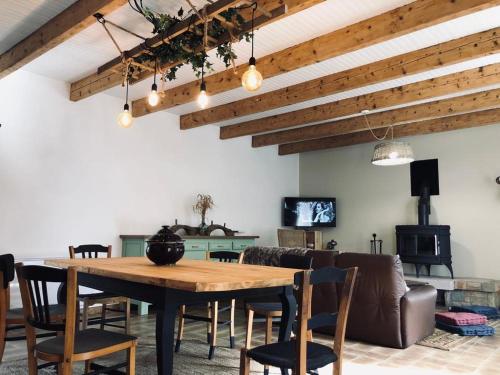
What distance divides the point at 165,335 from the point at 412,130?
6.13 metres

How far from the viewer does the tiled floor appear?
314 centimetres

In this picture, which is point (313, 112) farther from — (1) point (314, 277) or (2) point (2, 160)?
(1) point (314, 277)

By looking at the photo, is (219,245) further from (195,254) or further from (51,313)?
(51,313)

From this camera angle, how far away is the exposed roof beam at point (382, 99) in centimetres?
466

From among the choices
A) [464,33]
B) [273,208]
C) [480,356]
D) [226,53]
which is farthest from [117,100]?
[480,356]

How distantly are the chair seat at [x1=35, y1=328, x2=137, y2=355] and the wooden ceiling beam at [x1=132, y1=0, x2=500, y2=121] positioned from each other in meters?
2.97

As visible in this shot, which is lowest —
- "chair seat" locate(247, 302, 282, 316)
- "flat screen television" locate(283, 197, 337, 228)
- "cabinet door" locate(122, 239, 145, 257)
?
"chair seat" locate(247, 302, 282, 316)

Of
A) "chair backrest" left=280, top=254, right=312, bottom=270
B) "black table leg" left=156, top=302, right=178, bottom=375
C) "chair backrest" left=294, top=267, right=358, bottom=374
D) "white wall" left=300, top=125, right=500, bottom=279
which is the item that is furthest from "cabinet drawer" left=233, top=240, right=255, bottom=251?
"black table leg" left=156, top=302, right=178, bottom=375

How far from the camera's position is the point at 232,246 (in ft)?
20.5

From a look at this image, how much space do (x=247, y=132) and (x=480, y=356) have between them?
465 cm

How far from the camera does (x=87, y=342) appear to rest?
205cm

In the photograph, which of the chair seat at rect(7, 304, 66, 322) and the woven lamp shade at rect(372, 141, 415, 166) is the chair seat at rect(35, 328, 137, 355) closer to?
the chair seat at rect(7, 304, 66, 322)

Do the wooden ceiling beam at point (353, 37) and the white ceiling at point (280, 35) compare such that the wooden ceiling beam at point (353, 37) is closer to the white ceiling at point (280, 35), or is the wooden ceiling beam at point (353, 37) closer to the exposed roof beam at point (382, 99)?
the white ceiling at point (280, 35)

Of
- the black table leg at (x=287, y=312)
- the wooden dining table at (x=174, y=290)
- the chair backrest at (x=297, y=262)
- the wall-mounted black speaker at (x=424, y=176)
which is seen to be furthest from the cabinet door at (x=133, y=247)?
the wall-mounted black speaker at (x=424, y=176)
